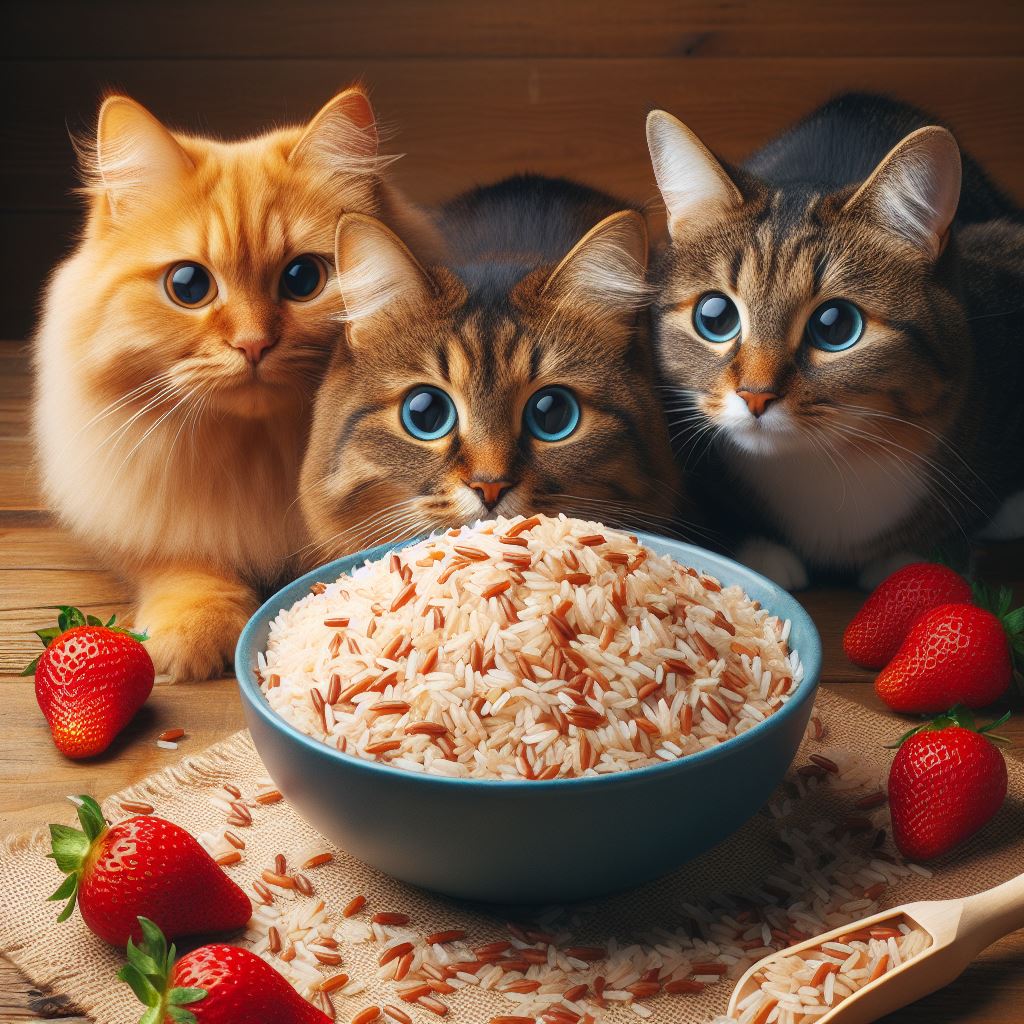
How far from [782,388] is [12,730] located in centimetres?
92

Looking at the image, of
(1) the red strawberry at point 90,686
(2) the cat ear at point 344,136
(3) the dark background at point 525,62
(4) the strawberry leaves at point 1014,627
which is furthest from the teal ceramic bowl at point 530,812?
(3) the dark background at point 525,62

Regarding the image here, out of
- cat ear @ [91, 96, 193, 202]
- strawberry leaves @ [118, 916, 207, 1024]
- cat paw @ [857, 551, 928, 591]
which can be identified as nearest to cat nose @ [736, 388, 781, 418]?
cat paw @ [857, 551, 928, 591]

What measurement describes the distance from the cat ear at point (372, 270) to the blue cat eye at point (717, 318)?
34 centimetres

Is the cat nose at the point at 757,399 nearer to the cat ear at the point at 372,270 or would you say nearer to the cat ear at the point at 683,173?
the cat ear at the point at 683,173

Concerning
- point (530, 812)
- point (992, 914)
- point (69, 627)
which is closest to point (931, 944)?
point (992, 914)

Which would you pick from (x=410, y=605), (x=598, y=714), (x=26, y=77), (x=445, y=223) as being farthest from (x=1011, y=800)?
(x=26, y=77)

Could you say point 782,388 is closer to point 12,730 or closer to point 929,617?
point 929,617

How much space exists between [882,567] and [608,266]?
1.88ft

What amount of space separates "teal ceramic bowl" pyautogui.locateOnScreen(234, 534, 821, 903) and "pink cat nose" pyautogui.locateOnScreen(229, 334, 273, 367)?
19.6 inches

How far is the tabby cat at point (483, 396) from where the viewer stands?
1304 millimetres

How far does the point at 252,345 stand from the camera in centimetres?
136

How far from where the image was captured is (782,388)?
1351mm

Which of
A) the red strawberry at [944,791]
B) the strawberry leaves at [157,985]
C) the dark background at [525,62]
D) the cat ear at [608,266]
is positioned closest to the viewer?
the strawberry leaves at [157,985]

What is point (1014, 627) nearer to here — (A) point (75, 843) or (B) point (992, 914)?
(B) point (992, 914)
